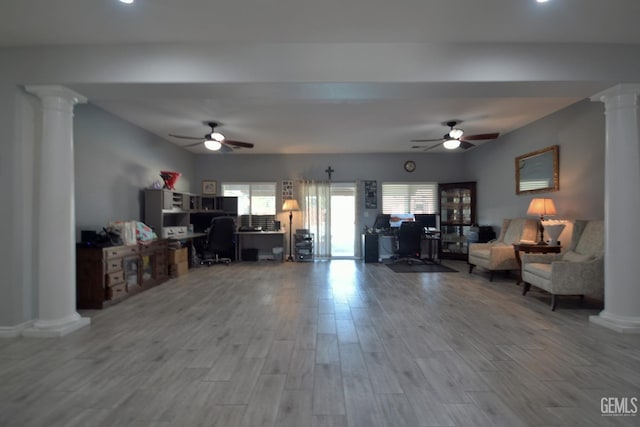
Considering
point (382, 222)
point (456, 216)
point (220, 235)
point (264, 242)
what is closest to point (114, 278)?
point (220, 235)

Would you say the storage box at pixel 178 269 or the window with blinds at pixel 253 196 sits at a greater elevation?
the window with blinds at pixel 253 196

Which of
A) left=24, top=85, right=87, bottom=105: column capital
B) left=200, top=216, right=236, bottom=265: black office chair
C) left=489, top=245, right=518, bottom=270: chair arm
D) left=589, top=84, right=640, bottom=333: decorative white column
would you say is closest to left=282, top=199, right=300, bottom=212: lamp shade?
left=200, top=216, right=236, bottom=265: black office chair

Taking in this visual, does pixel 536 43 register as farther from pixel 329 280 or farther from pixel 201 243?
pixel 201 243

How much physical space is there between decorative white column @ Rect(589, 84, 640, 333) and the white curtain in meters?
5.18

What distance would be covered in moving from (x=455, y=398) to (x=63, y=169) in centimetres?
391

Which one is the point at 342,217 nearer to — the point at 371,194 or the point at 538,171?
the point at 371,194

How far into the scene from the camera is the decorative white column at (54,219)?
9.20 ft

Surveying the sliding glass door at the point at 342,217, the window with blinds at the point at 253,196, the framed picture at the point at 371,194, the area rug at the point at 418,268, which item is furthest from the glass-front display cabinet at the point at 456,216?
the window with blinds at the point at 253,196

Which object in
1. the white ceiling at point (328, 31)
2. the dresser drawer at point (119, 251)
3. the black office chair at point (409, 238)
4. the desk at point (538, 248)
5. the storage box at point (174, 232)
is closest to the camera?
the white ceiling at point (328, 31)

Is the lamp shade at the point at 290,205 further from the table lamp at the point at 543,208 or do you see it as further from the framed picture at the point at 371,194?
the table lamp at the point at 543,208

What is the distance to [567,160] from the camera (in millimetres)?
4344

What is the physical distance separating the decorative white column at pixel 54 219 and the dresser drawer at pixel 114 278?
733 mm

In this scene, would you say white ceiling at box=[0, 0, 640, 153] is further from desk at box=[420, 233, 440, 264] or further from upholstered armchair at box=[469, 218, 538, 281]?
desk at box=[420, 233, 440, 264]

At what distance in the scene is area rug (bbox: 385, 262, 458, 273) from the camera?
583 centimetres
